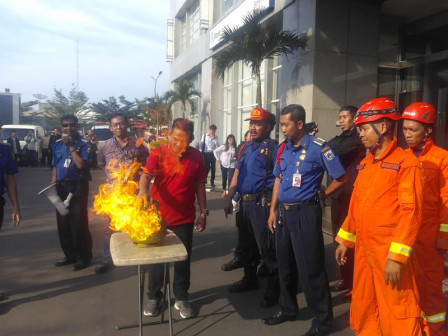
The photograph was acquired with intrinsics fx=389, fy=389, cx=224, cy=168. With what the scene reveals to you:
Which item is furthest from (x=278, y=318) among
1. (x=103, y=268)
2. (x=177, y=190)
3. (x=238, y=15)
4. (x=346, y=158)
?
(x=238, y=15)

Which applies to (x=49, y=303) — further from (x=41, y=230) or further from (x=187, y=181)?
(x=41, y=230)

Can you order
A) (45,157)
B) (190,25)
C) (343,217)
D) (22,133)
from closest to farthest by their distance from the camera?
(343,217) < (22,133) < (45,157) < (190,25)

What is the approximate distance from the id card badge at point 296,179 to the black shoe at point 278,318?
134cm

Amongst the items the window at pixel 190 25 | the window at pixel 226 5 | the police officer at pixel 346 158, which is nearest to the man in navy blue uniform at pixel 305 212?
the police officer at pixel 346 158

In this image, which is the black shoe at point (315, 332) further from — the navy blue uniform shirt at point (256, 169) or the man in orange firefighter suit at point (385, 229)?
the navy blue uniform shirt at point (256, 169)

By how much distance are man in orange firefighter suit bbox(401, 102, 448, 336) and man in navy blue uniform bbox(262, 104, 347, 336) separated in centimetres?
73

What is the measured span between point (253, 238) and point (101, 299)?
196 centimetres

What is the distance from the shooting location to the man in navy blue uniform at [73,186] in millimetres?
5316

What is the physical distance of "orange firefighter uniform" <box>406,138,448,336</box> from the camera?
10.5 ft

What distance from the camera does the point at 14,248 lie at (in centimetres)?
643

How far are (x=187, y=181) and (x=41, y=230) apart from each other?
4.91 m

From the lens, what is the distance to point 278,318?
12.8 ft

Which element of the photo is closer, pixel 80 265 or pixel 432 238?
pixel 432 238

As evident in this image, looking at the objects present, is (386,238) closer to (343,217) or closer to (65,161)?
(343,217)
